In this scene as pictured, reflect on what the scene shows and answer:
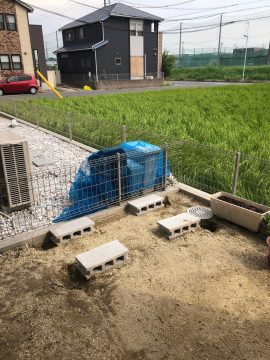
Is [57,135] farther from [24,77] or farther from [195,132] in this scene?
[24,77]

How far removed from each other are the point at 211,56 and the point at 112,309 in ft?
272

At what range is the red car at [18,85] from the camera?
23.7 metres

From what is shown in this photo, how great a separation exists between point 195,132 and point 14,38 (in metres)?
25.7

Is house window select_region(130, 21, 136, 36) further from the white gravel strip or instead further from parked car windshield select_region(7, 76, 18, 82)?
the white gravel strip

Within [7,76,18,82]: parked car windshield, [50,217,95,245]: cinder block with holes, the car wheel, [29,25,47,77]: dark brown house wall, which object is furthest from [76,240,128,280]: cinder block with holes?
[29,25,47,77]: dark brown house wall

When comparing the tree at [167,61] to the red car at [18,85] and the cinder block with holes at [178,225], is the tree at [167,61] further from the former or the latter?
the cinder block with holes at [178,225]

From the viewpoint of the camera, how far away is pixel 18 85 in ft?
79.4

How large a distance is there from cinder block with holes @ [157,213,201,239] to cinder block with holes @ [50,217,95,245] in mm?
989

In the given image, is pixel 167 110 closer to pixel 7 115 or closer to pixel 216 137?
pixel 216 137

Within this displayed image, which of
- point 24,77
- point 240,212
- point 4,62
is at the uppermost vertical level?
point 4,62

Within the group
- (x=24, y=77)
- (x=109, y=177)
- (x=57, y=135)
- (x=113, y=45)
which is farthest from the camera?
(x=113, y=45)

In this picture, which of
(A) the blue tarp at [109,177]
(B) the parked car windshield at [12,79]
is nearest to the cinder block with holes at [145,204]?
(A) the blue tarp at [109,177]

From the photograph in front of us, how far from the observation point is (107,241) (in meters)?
4.07

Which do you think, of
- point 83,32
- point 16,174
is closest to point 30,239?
point 16,174
